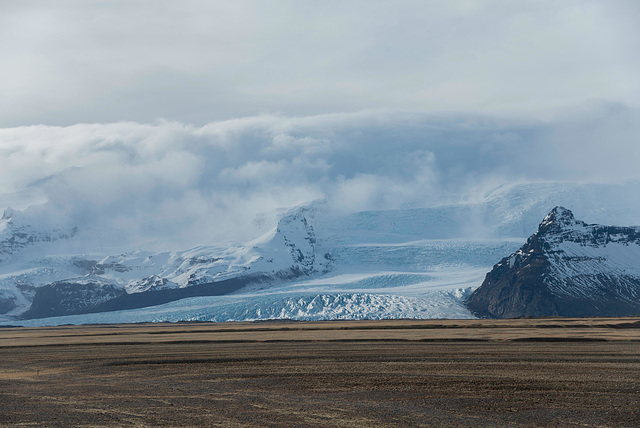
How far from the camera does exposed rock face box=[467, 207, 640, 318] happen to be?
164250 millimetres

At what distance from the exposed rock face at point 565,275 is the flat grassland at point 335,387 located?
11702 centimetres

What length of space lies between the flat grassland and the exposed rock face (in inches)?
4607

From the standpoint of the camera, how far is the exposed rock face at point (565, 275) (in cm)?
16425

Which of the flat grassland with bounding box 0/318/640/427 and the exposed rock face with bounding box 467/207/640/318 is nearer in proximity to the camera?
the flat grassland with bounding box 0/318/640/427

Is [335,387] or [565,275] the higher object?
[335,387]

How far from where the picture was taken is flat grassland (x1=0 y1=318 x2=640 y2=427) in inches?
999

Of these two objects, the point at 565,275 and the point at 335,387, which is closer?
the point at 335,387

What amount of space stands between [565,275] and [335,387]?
156 metres

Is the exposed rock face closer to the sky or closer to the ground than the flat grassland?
closer to the ground

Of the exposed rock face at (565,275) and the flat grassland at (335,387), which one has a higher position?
the flat grassland at (335,387)

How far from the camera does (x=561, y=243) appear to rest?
182 meters

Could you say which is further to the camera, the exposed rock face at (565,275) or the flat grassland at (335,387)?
the exposed rock face at (565,275)

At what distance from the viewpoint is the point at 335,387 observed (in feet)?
106

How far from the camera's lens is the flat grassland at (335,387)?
25.4 m
